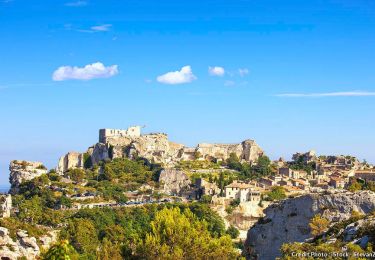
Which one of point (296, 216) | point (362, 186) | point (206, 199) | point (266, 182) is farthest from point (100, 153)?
point (296, 216)

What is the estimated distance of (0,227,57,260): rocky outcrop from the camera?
39669mm

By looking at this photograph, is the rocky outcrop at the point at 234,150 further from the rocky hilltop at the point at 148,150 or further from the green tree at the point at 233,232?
the green tree at the point at 233,232

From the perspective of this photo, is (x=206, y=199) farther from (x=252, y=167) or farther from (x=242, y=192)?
(x=252, y=167)

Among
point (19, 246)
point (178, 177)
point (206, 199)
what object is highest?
point (178, 177)

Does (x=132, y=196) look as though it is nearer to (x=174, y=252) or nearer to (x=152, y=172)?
(x=152, y=172)

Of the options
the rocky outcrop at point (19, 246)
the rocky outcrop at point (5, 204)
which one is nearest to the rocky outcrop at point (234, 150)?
the rocky outcrop at point (5, 204)

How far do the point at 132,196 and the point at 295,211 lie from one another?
43.3 m

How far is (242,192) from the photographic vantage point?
7288 centimetres

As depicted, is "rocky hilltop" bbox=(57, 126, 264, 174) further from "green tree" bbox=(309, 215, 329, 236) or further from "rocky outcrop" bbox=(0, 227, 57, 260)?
"green tree" bbox=(309, 215, 329, 236)

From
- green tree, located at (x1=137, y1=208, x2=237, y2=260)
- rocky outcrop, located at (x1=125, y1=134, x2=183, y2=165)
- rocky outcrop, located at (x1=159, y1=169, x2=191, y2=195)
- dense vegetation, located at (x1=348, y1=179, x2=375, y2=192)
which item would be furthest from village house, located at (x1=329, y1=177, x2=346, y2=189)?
green tree, located at (x1=137, y1=208, x2=237, y2=260)

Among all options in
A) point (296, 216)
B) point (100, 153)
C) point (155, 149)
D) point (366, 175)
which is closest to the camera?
point (296, 216)

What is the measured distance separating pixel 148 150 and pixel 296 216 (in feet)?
197

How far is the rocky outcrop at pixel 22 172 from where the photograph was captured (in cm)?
8038

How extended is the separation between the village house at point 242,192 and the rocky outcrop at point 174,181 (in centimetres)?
734
